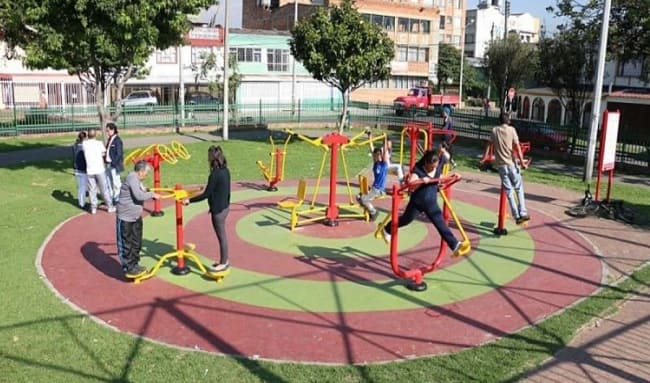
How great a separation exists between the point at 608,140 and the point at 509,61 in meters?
37.7

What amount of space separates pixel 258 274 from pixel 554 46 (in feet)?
86.5

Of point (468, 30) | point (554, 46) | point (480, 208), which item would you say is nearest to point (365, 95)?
point (554, 46)

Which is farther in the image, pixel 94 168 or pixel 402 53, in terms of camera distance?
pixel 402 53

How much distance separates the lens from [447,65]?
231 feet

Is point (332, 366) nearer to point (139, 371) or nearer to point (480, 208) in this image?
point (139, 371)

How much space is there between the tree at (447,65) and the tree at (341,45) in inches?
1847

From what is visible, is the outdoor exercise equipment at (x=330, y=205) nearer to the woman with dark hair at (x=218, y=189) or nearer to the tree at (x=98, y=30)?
the woman with dark hair at (x=218, y=189)

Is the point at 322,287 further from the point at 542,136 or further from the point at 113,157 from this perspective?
the point at 542,136

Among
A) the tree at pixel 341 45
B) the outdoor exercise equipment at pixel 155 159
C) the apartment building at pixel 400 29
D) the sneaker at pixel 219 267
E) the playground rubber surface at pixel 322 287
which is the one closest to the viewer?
the playground rubber surface at pixel 322 287

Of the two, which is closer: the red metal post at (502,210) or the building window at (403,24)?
the red metal post at (502,210)

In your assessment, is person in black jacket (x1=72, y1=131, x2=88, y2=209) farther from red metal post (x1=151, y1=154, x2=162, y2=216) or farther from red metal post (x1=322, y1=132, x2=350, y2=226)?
red metal post (x1=322, y1=132, x2=350, y2=226)

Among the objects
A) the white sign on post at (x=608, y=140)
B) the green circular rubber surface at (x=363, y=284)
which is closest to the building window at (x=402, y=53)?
the white sign on post at (x=608, y=140)

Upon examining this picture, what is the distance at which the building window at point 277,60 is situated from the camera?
52.7m

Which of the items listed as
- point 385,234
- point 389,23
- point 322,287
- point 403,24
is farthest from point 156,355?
point 403,24
